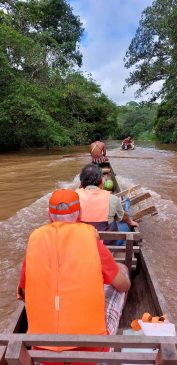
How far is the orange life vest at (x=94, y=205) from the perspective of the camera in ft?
11.2

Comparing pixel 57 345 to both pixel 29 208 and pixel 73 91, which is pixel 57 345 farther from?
pixel 73 91

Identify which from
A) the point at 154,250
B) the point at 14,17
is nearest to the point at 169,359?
the point at 154,250

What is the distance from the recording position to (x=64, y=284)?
1829mm

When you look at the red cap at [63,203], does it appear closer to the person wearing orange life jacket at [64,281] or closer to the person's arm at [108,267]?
the person wearing orange life jacket at [64,281]

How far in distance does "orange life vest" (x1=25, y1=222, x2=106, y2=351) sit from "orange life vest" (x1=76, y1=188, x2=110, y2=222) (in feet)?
4.74

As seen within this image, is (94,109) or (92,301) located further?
(94,109)

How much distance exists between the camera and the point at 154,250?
5.40m

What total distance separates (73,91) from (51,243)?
2211cm

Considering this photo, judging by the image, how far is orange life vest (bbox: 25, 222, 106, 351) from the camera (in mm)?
1808

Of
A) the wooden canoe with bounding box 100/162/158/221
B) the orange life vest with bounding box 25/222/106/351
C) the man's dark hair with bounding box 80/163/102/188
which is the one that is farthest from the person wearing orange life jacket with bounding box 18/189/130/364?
the wooden canoe with bounding box 100/162/158/221

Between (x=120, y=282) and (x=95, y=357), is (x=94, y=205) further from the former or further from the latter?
(x=95, y=357)

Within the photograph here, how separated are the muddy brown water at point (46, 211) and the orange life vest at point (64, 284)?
180 centimetres

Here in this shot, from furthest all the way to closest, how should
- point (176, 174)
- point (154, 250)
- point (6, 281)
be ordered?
point (176, 174), point (154, 250), point (6, 281)

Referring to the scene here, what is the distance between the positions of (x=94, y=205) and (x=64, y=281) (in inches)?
65.0
